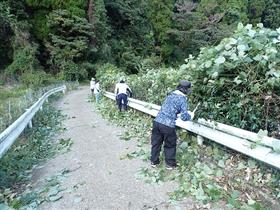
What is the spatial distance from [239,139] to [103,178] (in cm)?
257

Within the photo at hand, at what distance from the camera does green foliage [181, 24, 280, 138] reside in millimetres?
6500

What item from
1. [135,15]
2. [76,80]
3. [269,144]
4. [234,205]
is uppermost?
[135,15]

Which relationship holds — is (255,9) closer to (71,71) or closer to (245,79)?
(71,71)

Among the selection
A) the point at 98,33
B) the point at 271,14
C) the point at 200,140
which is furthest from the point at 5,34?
the point at 271,14

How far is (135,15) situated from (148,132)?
154 feet

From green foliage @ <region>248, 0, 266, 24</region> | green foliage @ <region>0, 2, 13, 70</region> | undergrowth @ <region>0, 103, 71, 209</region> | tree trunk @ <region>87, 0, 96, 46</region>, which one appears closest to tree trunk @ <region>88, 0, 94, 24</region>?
tree trunk @ <region>87, 0, 96, 46</region>

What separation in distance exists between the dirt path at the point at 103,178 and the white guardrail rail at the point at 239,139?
1.33 metres

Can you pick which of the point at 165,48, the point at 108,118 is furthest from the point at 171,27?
the point at 108,118

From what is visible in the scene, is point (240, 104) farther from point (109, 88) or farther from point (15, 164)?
point (109, 88)

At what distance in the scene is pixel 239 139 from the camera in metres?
6.38

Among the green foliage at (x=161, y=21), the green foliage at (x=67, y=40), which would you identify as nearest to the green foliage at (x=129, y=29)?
the green foliage at (x=161, y=21)

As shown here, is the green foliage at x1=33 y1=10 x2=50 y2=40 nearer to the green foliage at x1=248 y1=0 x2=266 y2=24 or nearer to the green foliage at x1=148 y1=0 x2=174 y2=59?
the green foliage at x1=148 y1=0 x2=174 y2=59

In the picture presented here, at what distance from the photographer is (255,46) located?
22.1 feet

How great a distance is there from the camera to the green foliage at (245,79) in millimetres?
6500
